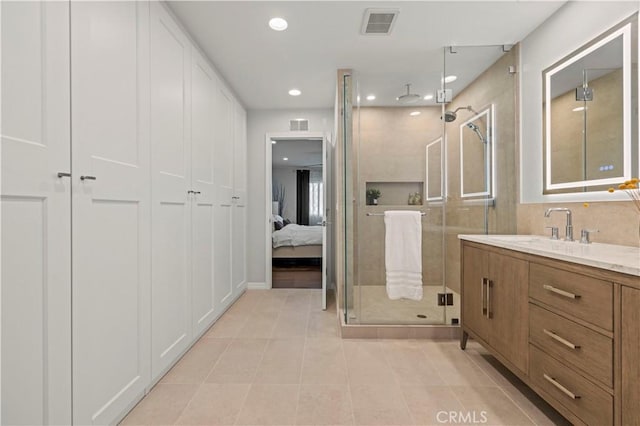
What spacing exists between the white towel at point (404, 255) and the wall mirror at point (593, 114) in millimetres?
1022

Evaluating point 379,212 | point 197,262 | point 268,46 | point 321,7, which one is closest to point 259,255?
point 197,262

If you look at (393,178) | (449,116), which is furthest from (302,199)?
(449,116)

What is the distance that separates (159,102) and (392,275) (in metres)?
2.24

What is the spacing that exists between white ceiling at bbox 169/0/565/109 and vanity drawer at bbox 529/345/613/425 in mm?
2180

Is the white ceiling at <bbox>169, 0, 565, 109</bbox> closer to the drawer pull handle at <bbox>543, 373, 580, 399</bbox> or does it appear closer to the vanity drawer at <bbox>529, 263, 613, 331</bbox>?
the vanity drawer at <bbox>529, 263, 613, 331</bbox>

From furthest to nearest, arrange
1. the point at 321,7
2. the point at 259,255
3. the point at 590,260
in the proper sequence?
the point at 259,255
the point at 321,7
the point at 590,260

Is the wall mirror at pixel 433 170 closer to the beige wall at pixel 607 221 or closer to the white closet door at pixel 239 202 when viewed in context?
the beige wall at pixel 607 221

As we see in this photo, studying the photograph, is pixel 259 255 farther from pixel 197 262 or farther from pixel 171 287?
pixel 171 287

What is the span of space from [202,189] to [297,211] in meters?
6.29

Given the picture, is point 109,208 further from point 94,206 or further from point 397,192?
point 397,192

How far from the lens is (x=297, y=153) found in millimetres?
7230

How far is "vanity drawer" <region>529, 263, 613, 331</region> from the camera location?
1.15 meters

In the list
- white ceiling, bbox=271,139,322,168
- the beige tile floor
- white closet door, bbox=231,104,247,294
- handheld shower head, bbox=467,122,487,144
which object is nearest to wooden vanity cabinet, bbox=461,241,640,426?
the beige tile floor

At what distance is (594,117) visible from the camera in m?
1.85
